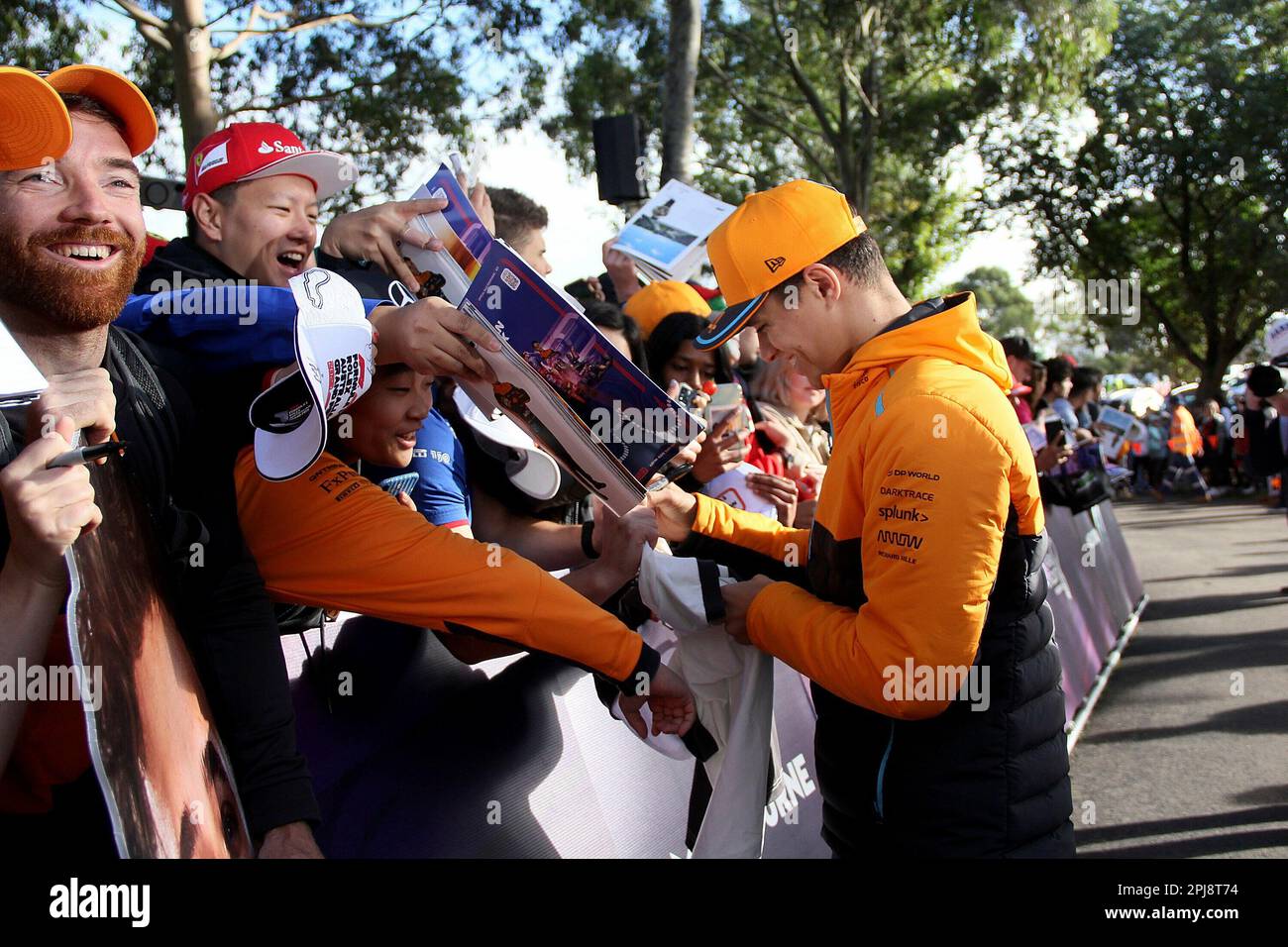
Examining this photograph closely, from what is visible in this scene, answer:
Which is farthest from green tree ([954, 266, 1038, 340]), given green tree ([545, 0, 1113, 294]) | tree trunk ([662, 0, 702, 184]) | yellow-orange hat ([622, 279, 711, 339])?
yellow-orange hat ([622, 279, 711, 339])

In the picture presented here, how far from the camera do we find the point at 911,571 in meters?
2.22

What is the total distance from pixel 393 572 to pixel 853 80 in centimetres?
1728

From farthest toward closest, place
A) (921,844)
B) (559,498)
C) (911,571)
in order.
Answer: (559,498), (921,844), (911,571)

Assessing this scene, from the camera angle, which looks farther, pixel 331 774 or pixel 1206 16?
pixel 1206 16

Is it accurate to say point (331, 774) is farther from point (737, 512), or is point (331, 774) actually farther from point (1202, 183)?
point (1202, 183)

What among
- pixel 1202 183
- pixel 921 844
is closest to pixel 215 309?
pixel 921 844

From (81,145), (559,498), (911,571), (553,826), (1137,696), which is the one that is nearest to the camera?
(81,145)

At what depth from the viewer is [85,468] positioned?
1549 millimetres

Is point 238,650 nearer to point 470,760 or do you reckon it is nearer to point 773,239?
point 470,760

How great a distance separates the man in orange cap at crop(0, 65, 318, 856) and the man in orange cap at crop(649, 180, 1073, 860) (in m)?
1.11

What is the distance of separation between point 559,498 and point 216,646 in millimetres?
1618

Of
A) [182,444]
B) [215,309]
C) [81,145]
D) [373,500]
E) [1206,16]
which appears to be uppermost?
[1206,16]

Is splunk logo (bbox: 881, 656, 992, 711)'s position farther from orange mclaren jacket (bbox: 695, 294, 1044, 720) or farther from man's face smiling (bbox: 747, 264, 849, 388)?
man's face smiling (bbox: 747, 264, 849, 388)

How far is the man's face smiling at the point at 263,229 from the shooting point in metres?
3.17
